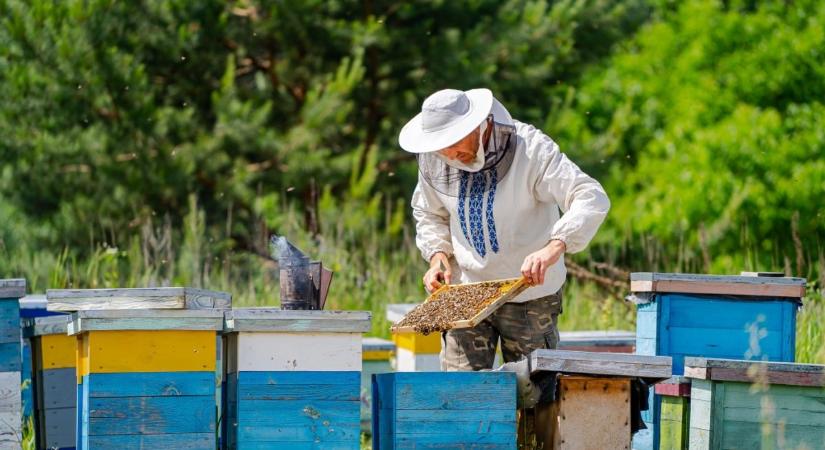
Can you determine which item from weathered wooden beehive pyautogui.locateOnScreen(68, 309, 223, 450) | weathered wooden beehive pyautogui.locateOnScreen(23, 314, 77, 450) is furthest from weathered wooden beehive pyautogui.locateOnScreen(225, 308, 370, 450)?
weathered wooden beehive pyautogui.locateOnScreen(23, 314, 77, 450)

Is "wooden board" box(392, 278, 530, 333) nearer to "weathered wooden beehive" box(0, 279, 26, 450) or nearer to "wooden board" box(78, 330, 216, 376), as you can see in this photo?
"wooden board" box(78, 330, 216, 376)

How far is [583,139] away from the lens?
17203 mm

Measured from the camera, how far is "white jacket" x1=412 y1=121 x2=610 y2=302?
467cm

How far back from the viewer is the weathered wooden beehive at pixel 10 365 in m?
4.61

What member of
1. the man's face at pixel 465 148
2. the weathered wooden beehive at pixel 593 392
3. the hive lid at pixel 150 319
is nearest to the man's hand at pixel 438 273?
the man's face at pixel 465 148

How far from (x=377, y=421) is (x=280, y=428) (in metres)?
0.48

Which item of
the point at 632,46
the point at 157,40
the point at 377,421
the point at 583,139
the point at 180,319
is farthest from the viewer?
the point at 632,46

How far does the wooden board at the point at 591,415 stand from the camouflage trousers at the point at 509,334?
490mm

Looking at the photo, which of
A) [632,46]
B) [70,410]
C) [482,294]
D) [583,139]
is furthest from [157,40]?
[482,294]

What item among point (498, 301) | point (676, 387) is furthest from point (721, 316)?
point (498, 301)

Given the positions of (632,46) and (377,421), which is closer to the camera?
(377,421)

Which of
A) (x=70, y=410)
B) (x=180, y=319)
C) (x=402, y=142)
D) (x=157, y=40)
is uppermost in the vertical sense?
(x=157, y=40)

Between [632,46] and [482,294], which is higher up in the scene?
[632,46]

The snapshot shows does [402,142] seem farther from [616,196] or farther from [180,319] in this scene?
[616,196]
